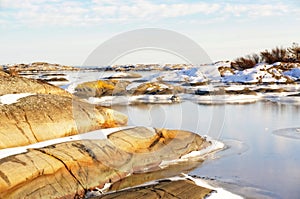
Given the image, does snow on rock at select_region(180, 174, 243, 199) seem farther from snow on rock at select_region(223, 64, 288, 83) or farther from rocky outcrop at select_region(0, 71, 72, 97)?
snow on rock at select_region(223, 64, 288, 83)

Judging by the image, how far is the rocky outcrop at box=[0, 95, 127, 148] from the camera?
8.29 metres

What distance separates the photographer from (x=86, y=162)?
8.39 m

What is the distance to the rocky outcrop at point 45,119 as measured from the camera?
8.29 meters

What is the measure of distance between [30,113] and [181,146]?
167 inches

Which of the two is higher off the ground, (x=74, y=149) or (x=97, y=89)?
(x=97, y=89)

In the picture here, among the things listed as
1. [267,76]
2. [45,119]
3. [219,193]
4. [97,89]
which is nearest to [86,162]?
[45,119]

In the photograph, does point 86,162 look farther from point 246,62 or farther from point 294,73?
point 246,62

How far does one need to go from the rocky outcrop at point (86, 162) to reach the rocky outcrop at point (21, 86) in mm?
2659

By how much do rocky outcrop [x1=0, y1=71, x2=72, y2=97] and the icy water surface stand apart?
436cm

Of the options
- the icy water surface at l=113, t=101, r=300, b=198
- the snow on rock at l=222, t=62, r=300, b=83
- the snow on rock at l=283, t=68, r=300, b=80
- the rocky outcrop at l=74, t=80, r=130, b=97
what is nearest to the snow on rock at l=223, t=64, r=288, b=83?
the snow on rock at l=222, t=62, r=300, b=83

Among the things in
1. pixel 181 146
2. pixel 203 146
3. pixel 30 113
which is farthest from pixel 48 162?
pixel 203 146

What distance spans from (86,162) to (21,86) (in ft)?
11.4

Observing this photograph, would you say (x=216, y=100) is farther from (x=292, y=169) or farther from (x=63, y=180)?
(x=63, y=180)

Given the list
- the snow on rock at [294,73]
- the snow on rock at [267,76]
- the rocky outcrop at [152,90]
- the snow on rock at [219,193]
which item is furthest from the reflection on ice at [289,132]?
the snow on rock at [294,73]
